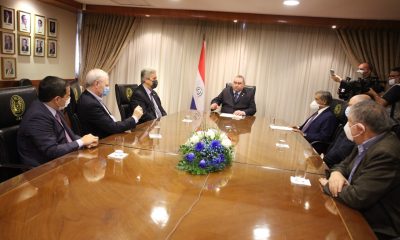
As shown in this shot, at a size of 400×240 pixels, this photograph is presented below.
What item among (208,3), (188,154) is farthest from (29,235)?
(208,3)

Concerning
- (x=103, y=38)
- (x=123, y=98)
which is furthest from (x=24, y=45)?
(x=123, y=98)

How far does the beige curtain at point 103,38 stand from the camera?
18.5 ft

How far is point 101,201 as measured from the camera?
1223 mm

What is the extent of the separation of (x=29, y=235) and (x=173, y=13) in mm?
4660

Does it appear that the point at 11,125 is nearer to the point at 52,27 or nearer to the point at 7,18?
the point at 7,18

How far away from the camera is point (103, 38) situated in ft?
18.8

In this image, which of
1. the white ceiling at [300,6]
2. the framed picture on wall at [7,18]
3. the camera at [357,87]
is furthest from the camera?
the camera at [357,87]

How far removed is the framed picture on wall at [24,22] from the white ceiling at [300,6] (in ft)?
3.13

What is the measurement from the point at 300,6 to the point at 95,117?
3182 mm

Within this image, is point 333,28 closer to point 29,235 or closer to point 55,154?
point 55,154

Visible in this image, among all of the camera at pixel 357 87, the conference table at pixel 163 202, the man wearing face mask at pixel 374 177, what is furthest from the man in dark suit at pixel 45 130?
the camera at pixel 357 87

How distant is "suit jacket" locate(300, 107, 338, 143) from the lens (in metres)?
3.24

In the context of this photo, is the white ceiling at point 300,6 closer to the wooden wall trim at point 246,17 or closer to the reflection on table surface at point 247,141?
the wooden wall trim at point 246,17

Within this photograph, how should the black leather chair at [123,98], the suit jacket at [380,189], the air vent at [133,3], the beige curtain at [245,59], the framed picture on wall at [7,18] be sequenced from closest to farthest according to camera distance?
the suit jacket at [380,189]
the black leather chair at [123,98]
the framed picture on wall at [7,18]
the air vent at [133,3]
the beige curtain at [245,59]
